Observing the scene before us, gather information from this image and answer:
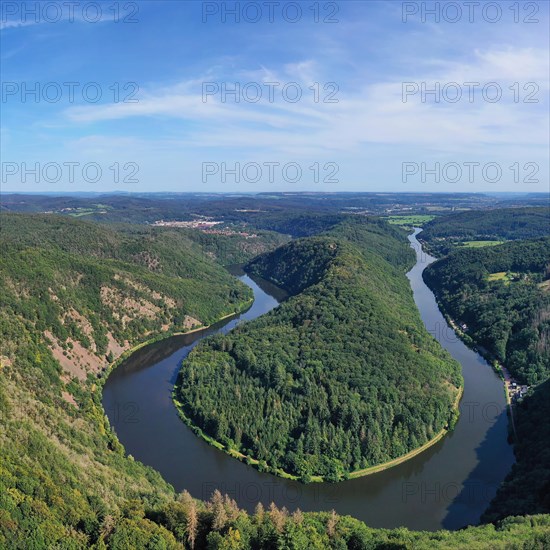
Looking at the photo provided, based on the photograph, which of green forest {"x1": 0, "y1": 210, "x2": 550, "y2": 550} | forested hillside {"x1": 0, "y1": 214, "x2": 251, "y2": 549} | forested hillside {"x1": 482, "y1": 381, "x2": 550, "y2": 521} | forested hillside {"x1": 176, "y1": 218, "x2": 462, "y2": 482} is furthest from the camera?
forested hillside {"x1": 176, "y1": 218, "x2": 462, "y2": 482}

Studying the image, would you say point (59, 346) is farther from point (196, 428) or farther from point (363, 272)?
point (363, 272)

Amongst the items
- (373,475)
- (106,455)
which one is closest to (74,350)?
(106,455)

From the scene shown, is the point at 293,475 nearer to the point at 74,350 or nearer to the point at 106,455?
the point at 106,455

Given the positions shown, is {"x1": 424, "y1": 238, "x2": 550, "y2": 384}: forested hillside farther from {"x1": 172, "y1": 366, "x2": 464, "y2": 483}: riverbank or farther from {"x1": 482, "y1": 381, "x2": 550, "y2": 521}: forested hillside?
{"x1": 172, "y1": 366, "x2": 464, "y2": 483}: riverbank

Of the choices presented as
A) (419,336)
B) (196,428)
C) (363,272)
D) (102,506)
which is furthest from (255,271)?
(102,506)

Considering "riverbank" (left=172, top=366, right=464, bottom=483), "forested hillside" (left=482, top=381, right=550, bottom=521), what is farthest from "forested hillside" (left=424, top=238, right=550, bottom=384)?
"riverbank" (left=172, top=366, right=464, bottom=483)

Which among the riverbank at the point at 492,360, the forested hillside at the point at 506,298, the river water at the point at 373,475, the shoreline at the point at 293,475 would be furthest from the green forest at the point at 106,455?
the forested hillside at the point at 506,298

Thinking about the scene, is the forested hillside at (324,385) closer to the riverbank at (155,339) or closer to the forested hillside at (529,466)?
the forested hillside at (529,466)
